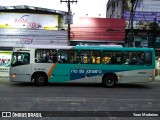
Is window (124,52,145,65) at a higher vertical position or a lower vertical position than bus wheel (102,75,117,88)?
higher

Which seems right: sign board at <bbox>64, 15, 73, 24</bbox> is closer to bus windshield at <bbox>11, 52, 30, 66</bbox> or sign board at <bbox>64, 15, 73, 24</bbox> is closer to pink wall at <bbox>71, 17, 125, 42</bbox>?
pink wall at <bbox>71, 17, 125, 42</bbox>

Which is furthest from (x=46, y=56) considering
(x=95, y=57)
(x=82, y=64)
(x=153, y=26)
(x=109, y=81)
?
(x=153, y=26)

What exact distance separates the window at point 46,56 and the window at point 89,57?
66.8 inches

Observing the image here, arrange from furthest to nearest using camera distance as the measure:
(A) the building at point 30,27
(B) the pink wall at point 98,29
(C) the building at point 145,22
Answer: (C) the building at point 145,22 < (B) the pink wall at point 98,29 < (A) the building at point 30,27

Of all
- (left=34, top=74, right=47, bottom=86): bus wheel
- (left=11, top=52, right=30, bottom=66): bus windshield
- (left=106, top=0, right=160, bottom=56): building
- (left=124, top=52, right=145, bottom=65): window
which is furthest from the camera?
(left=106, top=0, right=160, bottom=56): building

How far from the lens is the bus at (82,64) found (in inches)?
766

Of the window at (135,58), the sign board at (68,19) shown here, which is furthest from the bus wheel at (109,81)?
the sign board at (68,19)

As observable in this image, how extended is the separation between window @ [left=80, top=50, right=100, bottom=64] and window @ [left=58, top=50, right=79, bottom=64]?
374mm

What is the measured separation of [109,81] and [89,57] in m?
1.92

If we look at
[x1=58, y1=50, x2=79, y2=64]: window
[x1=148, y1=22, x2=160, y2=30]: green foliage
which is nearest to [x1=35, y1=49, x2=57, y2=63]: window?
[x1=58, y1=50, x2=79, y2=64]: window

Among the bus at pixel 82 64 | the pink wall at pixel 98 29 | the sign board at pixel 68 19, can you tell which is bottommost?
the bus at pixel 82 64

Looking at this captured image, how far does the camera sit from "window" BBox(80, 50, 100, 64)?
19688 mm

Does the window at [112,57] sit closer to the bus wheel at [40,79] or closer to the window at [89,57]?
the window at [89,57]

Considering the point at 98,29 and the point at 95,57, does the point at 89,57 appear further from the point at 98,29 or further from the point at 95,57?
the point at 98,29
